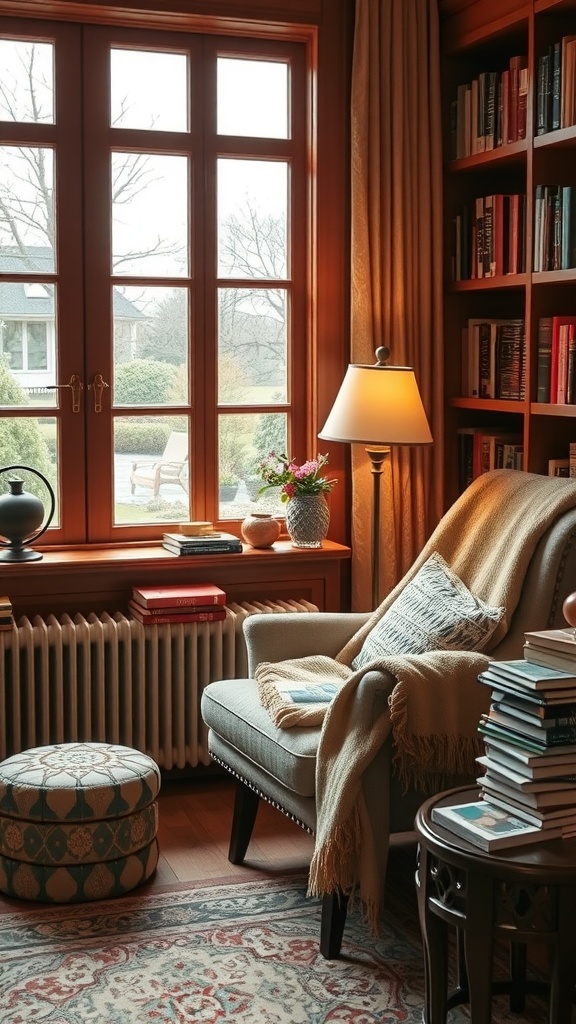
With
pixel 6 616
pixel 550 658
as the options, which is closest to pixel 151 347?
pixel 6 616

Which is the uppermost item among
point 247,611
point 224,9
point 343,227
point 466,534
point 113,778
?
point 224,9

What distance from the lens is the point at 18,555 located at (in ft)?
12.5

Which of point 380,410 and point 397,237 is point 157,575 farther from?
point 397,237

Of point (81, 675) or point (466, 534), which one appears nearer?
point (466, 534)

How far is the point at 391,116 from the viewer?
4.11 m

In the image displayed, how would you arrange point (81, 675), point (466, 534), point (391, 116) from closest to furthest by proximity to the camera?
point (466, 534) < point (81, 675) < point (391, 116)

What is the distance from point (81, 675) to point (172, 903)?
96cm

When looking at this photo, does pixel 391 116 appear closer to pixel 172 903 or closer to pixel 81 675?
pixel 81 675

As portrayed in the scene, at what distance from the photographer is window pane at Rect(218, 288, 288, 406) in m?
4.23

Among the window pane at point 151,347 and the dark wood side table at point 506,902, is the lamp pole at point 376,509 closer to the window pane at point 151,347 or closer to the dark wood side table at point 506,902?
the window pane at point 151,347

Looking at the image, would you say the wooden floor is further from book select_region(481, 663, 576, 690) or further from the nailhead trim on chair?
book select_region(481, 663, 576, 690)

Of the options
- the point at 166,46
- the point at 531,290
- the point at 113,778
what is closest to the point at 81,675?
the point at 113,778

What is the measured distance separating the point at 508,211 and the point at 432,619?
150 centimetres

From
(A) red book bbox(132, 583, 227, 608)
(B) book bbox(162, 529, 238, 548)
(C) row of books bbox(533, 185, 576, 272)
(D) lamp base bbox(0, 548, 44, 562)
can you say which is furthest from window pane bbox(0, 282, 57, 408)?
(C) row of books bbox(533, 185, 576, 272)
